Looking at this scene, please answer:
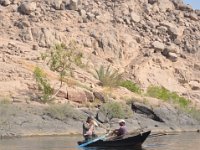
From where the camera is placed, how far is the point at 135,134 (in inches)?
957

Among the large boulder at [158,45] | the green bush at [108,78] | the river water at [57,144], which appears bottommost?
the green bush at [108,78]

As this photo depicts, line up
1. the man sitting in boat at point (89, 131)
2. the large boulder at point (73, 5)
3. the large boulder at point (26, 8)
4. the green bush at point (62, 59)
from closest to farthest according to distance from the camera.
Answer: the man sitting in boat at point (89, 131), the green bush at point (62, 59), the large boulder at point (26, 8), the large boulder at point (73, 5)

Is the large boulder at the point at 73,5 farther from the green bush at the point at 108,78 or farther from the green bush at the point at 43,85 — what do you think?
the green bush at the point at 43,85

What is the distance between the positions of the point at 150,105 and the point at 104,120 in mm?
4987

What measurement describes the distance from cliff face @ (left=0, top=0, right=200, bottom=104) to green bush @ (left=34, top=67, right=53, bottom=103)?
4.99 meters

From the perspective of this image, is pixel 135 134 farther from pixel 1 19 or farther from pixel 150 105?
pixel 1 19

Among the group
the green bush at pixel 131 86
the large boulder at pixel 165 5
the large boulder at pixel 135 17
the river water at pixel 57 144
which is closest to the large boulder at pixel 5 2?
the large boulder at pixel 135 17

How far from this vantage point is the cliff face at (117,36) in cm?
5144

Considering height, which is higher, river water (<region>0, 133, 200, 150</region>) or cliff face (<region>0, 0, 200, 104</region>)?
river water (<region>0, 133, 200, 150</region>)

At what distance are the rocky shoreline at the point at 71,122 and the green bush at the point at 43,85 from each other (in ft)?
7.91

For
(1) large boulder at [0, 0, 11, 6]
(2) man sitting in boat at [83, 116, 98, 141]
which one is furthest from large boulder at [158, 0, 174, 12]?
(2) man sitting in boat at [83, 116, 98, 141]

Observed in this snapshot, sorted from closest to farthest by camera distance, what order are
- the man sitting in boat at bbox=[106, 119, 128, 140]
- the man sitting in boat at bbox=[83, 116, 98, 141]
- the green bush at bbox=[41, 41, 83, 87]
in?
the man sitting in boat at bbox=[106, 119, 128, 140], the man sitting in boat at bbox=[83, 116, 98, 141], the green bush at bbox=[41, 41, 83, 87]

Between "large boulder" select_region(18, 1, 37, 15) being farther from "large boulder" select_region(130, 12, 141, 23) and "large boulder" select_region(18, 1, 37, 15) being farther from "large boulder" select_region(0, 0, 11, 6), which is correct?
"large boulder" select_region(130, 12, 141, 23)

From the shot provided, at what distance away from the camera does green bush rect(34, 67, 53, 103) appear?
126ft
